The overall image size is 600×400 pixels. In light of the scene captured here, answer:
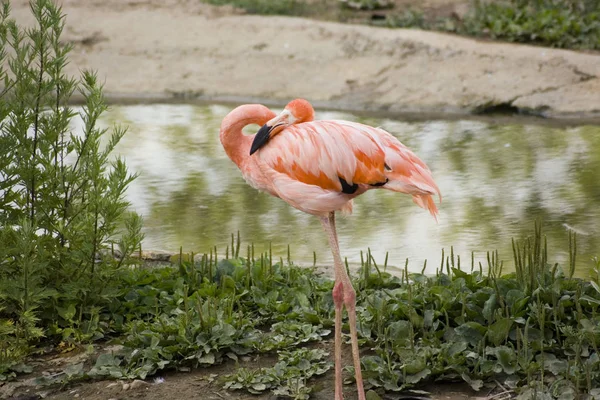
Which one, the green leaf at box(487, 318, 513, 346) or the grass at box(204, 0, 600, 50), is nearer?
the green leaf at box(487, 318, 513, 346)

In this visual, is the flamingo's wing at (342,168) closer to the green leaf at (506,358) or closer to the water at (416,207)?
the green leaf at (506,358)

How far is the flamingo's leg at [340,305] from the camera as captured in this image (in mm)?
3584

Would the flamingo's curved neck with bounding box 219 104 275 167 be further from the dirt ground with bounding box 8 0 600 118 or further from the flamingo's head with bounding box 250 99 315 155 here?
the dirt ground with bounding box 8 0 600 118

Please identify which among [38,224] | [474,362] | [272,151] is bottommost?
[474,362]

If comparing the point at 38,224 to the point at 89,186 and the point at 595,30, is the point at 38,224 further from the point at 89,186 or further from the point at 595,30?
the point at 595,30

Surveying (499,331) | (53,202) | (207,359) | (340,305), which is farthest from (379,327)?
(53,202)

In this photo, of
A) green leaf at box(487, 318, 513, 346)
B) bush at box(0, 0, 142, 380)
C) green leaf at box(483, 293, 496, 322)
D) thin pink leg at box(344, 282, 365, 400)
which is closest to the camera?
thin pink leg at box(344, 282, 365, 400)

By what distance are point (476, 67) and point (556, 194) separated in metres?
3.44

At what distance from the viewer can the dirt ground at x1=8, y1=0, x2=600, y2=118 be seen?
9195mm

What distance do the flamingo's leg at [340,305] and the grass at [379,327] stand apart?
0.66 ft

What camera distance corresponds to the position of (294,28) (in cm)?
1098

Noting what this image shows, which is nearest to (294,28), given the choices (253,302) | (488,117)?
(488,117)

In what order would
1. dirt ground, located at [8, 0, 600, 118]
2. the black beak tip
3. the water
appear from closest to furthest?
1. the black beak tip
2. the water
3. dirt ground, located at [8, 0, 600, 118]

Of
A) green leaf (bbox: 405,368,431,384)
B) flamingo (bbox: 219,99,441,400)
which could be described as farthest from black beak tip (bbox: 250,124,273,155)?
green leaf (bbox: 405,368,431,384)
